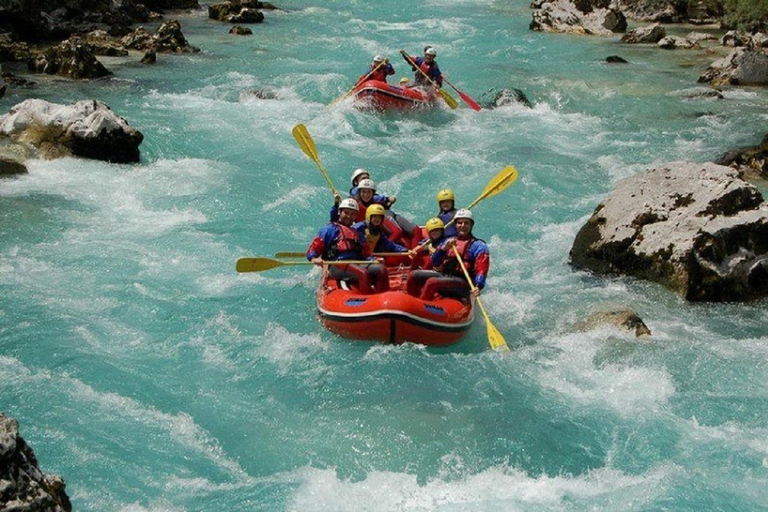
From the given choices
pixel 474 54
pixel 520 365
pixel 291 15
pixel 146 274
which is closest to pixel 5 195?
pixel 146 274

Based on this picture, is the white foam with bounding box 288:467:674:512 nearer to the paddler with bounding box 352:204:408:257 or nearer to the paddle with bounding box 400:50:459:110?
the paddler with bounding box 352:204:408:257

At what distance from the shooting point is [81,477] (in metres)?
6.27

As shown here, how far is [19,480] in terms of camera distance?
4059 mm

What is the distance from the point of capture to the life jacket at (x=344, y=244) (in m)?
9.05

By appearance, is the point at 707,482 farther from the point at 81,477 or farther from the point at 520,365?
the point at 81,477

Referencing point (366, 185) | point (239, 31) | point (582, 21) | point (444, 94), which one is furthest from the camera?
point (582, 21)

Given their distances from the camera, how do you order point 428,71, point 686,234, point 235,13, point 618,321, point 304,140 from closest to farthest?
point 618,321 → point 686,234 → point 304,140 → point 428,71 → point 235,13

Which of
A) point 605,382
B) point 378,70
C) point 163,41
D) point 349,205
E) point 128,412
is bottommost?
point 128,412

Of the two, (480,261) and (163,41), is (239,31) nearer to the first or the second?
→ (163,41)

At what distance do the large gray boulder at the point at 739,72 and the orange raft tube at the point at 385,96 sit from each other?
24.6ft

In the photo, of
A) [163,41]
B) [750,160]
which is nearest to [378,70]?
[750,160]

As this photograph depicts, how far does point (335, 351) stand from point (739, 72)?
15150 mm

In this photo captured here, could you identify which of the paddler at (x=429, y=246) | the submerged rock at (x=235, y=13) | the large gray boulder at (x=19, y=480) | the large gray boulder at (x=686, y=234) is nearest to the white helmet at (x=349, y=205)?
the paddler at (x=429, y=246)

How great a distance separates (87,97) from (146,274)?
8121 mm
